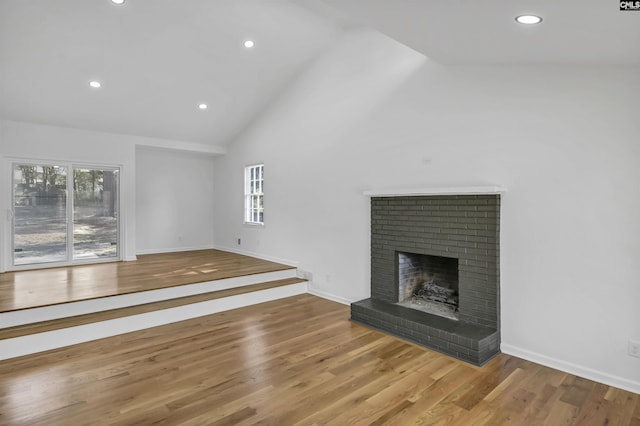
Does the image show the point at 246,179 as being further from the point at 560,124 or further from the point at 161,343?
the point at 560,124

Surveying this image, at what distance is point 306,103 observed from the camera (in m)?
5.64

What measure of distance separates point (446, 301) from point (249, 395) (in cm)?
253

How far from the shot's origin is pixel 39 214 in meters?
5.84

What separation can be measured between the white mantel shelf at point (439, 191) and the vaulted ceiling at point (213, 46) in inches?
44.3

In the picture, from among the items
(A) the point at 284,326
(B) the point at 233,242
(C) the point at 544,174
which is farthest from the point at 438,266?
(B) the point at 233,242

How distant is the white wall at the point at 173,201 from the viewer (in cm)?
739

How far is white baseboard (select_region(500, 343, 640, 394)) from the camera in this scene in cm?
273

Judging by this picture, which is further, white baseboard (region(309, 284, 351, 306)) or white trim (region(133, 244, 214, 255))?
white trim (region(133, 244, 214, 255))

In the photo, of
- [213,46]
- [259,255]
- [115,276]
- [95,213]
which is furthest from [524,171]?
[95,213]

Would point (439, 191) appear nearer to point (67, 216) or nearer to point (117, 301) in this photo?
point (117, 301)

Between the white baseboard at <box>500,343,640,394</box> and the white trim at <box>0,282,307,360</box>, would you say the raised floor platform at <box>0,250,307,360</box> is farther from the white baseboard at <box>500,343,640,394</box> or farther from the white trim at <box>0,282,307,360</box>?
the white baseboard at <box>500,343,640,394</box>

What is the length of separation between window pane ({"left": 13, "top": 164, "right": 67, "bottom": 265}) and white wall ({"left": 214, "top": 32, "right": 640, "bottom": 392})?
176 inches

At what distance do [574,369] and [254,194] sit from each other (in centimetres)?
552

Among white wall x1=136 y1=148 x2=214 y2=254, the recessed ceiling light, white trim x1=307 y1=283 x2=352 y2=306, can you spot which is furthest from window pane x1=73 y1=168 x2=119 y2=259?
the recessed ceiling light
